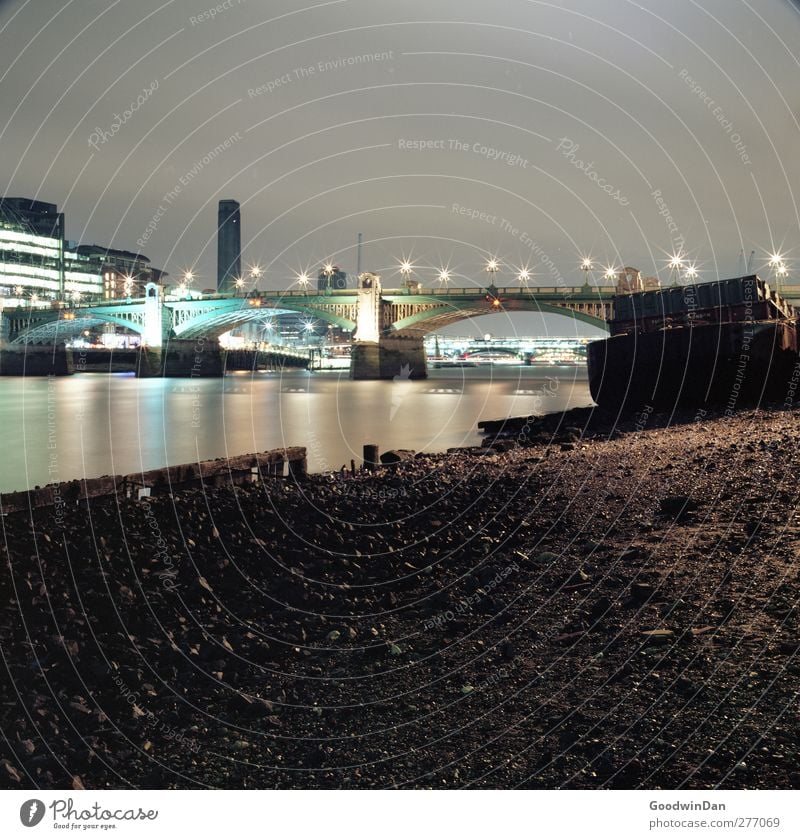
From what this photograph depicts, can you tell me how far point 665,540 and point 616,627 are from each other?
9.06ft

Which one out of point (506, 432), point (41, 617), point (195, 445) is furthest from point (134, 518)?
point (195, 445)

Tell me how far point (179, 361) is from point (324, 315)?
82.9 feet

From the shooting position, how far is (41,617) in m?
7.26

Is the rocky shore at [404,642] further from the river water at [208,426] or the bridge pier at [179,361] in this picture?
the bridge pier at [179,361]

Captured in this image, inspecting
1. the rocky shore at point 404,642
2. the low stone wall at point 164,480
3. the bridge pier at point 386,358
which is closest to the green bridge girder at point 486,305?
the bridge pier at point 386,358

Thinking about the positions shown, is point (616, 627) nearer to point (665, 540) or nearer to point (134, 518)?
point (665, 540)

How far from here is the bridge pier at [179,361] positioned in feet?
333

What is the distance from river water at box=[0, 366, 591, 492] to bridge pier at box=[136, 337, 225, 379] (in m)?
32.3

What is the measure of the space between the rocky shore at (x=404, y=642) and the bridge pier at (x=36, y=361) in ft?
364

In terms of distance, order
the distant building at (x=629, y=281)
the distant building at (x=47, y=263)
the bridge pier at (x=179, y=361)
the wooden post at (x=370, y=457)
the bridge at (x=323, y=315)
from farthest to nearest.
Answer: the distant building at (x=47, y=263), the bridge pier at (x=179, y=361), the bridge at (x=323, y=315), the distant building at (x=629, y=281), the wooden post at (x=370, y=457)

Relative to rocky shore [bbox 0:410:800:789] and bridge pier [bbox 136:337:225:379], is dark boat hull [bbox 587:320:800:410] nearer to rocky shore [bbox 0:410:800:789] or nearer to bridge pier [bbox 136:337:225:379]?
rocky shore [bbox 0:410:800:789]

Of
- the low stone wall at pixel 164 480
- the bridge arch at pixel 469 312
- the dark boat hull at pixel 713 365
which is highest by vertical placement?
the bridge arch at pixel 469 312

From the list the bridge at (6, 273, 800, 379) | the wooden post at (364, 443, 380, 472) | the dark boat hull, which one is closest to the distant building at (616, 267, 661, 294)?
the bridge at (6, 273, 800, 379)

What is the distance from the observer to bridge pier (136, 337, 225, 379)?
101562mm
